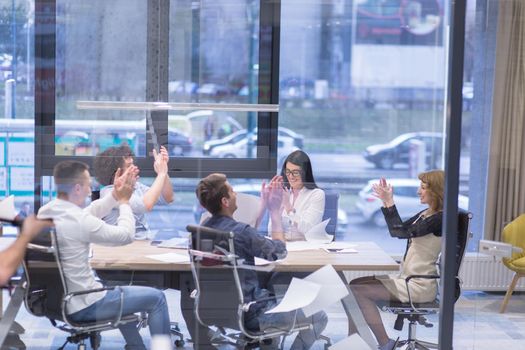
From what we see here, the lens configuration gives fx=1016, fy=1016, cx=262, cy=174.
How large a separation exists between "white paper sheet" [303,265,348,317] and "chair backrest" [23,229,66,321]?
117 cm

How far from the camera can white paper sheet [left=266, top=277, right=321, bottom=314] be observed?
483 centimetres

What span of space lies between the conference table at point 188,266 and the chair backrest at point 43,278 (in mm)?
182

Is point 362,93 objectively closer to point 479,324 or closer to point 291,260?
point 291,260

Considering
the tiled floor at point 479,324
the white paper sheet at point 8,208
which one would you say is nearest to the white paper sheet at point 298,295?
the tiled floor at point 479,324

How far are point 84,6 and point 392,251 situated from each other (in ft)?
6.12

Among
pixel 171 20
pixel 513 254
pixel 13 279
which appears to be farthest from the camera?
pixel 513 254

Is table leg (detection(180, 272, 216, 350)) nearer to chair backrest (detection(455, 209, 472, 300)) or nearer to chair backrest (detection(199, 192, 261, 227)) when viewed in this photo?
chair backrest (detection(199, 192, 261, 227))

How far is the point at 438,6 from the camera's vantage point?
4.91 meters

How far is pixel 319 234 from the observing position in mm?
4832

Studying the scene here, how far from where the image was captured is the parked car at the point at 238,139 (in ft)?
15.8

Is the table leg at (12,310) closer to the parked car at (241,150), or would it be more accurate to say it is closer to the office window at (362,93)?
the parked car at (241,150)

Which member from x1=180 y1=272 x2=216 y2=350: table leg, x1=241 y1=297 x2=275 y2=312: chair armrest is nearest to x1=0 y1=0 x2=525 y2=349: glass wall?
x1=180 y1=272 x2=216 y2=350: table leg

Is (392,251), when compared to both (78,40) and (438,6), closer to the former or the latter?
(438,6)

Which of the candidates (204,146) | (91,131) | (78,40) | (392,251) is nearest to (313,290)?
(392,251)
